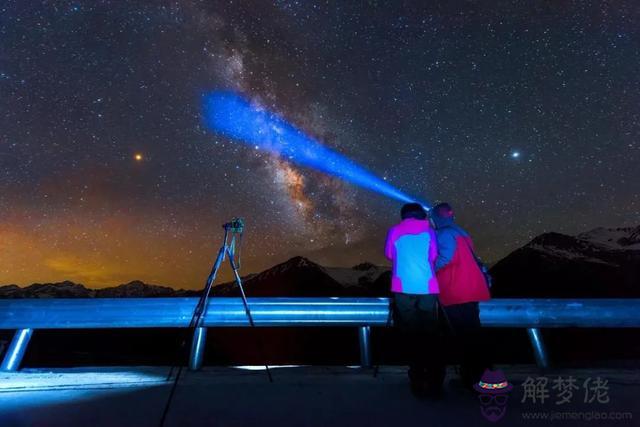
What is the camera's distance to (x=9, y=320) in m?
4.02

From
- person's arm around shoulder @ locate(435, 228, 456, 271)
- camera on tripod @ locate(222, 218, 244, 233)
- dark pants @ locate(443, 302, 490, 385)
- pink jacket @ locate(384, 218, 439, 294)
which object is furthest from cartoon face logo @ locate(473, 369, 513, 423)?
camera on tripod @ locate(222, 218, 244, 233)

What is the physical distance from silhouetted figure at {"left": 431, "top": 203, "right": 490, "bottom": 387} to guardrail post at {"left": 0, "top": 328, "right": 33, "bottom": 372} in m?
4.34

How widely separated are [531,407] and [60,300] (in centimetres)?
457

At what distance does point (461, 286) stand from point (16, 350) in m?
4.62

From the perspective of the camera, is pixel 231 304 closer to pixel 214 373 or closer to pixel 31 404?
pixel 214 373

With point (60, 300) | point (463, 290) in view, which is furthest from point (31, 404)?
point (463, 290)

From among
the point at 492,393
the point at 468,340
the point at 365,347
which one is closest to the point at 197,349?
the point at 365,347

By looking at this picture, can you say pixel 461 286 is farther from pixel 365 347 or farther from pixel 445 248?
pixel 365 347

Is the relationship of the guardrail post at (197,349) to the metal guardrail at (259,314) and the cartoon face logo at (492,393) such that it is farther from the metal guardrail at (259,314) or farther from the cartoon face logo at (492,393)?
the cartoon face logo at (492,393)

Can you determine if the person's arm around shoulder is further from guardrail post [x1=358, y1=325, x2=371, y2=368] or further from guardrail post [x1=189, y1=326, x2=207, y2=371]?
guardrail post [x1=189, y1=326, x2=207, y2=371]

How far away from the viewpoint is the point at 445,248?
3.67 meters

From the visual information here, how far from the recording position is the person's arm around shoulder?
3.65 meters

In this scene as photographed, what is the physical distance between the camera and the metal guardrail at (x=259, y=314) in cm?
407

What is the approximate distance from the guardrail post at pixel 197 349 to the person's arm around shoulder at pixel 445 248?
104 inches
